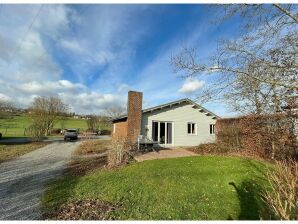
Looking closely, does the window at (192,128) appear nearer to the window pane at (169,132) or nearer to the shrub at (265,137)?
the window pane at (169,132)

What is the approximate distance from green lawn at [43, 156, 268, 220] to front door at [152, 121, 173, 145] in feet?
31.7

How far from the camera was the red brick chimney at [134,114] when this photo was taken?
17.9m

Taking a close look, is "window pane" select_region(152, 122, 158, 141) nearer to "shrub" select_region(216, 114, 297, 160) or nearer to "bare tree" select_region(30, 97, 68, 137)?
"shrub" select_region(216, 114, 297, 160)

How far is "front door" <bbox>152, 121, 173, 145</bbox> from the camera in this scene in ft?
65.5

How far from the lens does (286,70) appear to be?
8070 millimetres

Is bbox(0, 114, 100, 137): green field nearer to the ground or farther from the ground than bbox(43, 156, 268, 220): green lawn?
farther from the ground

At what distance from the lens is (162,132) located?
2045 cm

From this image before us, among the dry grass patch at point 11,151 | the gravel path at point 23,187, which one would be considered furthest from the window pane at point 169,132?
the dry grass patch at point 11,151

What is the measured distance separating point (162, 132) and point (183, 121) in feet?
8.02

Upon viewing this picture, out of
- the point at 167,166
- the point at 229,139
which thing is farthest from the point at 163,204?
the point at 229,139

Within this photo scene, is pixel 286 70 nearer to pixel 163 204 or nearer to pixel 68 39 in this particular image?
pixel 163 204

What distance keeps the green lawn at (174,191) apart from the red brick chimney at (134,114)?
775 cm

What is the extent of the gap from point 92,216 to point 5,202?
9.84ft

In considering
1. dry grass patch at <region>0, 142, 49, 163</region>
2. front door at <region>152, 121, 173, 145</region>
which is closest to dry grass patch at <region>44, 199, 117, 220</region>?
dry grass patch at <region>0, 142, 49, 163</region>
